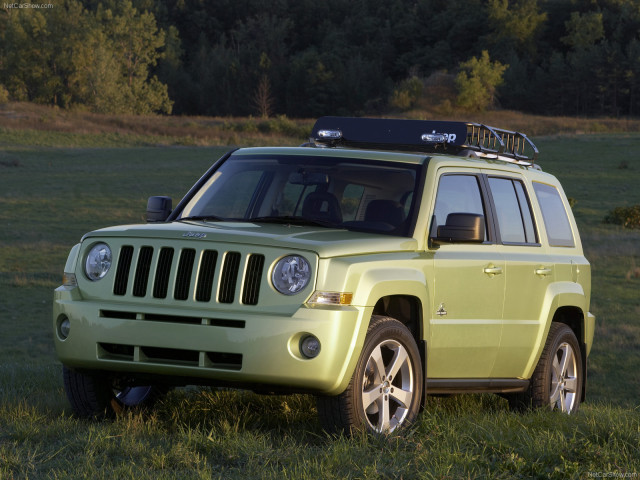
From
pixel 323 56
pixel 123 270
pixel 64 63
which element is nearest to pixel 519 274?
pixel 123 270

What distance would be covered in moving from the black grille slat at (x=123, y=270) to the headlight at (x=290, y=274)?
0.95m

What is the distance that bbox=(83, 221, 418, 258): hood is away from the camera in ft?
21.3

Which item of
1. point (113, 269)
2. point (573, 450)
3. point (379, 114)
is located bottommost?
point (379, 114)

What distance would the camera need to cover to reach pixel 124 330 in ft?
21.6

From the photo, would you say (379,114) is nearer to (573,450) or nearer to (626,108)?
(626,108)

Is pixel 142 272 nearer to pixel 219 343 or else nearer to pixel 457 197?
pixel 219 343

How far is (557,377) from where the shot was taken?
8867mm

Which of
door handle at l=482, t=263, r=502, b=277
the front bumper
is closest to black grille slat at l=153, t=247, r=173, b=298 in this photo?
the front bumper

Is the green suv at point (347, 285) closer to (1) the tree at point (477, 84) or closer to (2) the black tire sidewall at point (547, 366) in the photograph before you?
(2) the black tire sidewall at point (547, 366)

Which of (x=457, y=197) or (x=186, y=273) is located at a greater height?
(x=457, y=197)

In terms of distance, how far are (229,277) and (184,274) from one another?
29 centimetres

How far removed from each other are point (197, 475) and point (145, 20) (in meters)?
133

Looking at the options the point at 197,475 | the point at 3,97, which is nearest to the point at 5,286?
the point at 197,475

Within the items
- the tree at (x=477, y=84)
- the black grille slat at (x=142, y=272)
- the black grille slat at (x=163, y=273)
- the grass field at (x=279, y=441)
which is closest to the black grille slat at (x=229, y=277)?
the black grille slat at (x=163, y=273)
